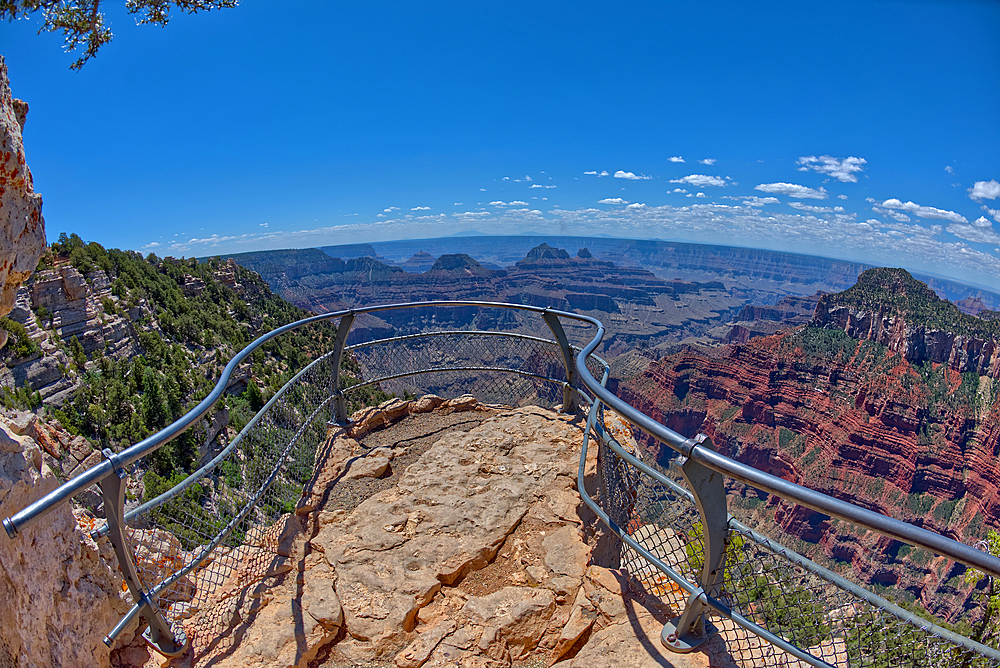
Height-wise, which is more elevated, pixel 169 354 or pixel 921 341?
pixel 169 354

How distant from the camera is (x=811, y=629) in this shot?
225 centimetres

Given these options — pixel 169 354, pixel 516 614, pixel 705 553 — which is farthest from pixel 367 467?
pixel 169 354

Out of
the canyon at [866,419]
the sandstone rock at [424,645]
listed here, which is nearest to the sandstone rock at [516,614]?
the sandstone rock at [424,645]

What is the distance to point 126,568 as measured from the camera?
84.1 inches

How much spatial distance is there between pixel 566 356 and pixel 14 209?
4.22m

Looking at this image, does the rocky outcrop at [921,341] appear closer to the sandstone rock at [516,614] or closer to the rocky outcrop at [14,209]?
the sandstone rock at [516,614]

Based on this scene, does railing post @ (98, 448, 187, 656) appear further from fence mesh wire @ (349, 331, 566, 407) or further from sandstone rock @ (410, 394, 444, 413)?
sandstone rock @ (410, 394, 444, 413)

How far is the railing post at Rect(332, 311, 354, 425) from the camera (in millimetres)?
4430

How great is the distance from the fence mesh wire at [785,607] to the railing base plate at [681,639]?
0.08 m

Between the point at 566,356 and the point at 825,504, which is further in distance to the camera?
the point at 566,356

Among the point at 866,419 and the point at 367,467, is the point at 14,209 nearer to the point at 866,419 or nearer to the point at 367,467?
the point at 367,467

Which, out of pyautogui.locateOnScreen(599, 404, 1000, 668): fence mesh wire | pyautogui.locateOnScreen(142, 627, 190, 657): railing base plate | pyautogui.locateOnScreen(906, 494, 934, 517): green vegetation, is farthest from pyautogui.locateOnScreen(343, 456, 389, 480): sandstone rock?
pyautogui.locateOnScreen(906, 494, 934, 517): green vegetation

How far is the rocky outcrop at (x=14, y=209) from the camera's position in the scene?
243cm

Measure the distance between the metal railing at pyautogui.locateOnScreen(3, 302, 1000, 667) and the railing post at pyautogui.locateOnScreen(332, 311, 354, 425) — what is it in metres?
0.14
